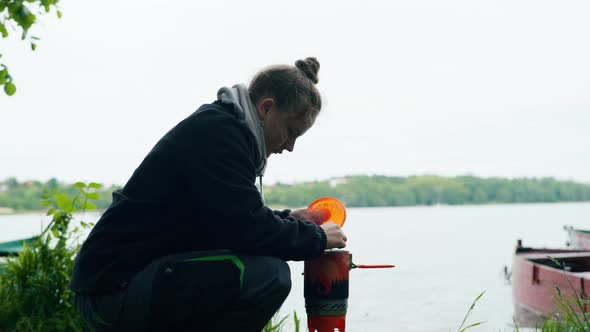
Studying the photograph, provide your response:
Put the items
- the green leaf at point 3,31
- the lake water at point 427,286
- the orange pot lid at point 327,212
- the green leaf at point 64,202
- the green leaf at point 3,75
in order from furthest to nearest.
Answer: the lake water at point 427,286 → the green leaf at point 64,202 → the green leaf at point 3,31 → the green leaf at point 3,75 → the orange pot lid at point 327,212

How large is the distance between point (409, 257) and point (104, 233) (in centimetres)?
3922

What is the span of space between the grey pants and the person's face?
0.47m

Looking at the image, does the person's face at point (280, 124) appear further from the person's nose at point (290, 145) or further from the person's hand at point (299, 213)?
the person's hand at point (299, 213)

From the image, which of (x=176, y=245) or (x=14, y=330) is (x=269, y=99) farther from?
(x=14, y=330)

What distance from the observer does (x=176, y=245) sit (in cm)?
207

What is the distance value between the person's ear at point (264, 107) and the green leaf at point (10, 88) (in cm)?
161

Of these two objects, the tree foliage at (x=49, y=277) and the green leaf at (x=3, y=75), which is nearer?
the green leaf at (x=3, y=75)

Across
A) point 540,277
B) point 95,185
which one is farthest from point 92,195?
point 540,277

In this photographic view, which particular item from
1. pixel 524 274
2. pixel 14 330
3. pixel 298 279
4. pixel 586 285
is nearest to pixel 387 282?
pixel 298 279

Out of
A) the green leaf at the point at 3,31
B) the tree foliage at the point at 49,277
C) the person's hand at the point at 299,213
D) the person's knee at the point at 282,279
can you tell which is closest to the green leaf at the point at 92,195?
Answer: the tree foliage at the point at 49,277

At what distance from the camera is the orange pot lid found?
2623mm

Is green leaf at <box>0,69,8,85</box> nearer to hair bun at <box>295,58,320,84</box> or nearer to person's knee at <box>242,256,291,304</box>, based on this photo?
hair bun at <box>295,58,320,84</box>

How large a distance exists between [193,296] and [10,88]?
1.87 m

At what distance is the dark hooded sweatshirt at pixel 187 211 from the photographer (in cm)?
201
